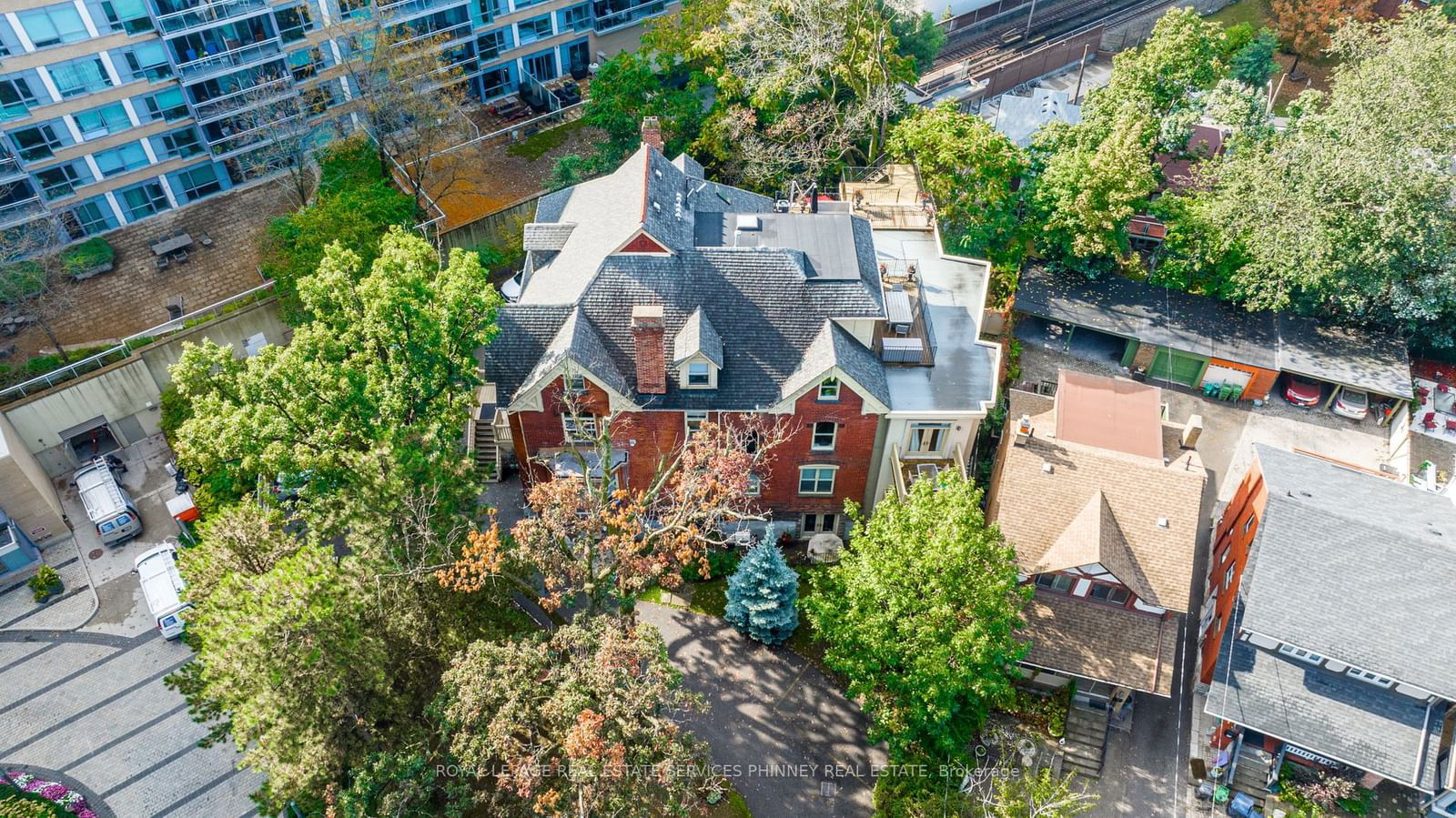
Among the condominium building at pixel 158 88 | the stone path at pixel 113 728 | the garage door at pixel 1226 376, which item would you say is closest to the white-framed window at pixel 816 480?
the garage door at pixel 1226 376

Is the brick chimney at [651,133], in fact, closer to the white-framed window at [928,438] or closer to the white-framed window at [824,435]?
the white-framed window at [824,435]

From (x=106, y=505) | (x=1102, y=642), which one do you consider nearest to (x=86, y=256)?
(x=106, y=505)

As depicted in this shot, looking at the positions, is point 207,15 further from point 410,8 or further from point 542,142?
point 542,142

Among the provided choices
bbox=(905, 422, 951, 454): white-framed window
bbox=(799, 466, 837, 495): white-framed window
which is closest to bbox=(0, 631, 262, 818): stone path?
bbox=(799, 466, 837, 495): white-framed window

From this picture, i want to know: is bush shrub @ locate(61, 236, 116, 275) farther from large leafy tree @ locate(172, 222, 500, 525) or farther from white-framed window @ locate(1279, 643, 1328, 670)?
white-framed window @ locate(1279, 643, 1328, 670)

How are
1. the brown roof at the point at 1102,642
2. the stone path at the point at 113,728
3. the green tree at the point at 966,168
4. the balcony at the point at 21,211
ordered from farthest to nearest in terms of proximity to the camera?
the green tree at the point at 966,168, the balcony at the point at 21,211, the brown roof at the point at 1102,642, the stone path at the point at 113,728

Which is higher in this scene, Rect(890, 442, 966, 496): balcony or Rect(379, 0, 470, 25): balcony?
Rect(379, 0, 470, 25): balcony

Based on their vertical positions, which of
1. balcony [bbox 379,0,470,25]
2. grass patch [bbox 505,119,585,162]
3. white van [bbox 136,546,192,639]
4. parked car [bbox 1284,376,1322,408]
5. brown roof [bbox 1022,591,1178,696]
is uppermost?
balcony [bbox 379,0,470,25]
